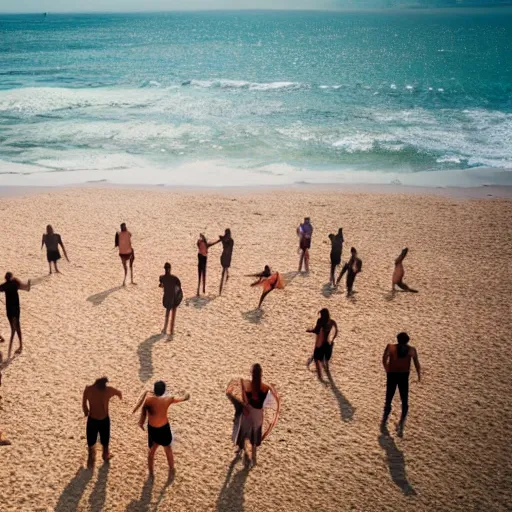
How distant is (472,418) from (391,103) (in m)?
40.3

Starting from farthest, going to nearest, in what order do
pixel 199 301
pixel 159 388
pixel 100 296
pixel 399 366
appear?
pixel 100 296
pixel 199 301
pixel 399 366
pixel 159 388

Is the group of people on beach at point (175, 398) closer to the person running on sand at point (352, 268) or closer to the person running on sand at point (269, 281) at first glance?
the person running on sand at point (269, 281)

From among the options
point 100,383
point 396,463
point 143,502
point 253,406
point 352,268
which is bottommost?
point 143,502

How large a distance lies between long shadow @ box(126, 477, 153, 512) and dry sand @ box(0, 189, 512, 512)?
26mm

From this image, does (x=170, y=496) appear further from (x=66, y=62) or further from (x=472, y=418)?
(x=66, y=62)

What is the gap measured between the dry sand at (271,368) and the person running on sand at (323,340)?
30cm

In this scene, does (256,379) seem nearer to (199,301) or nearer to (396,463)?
A: (396,463)

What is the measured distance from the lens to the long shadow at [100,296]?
12.1 metres

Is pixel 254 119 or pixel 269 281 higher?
pixel 254 119

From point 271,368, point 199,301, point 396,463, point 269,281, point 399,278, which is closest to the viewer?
point 396,463

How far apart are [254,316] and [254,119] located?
2888 centimetres

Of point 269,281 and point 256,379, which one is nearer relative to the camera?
point 256,379

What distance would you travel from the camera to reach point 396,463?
24.7 ft

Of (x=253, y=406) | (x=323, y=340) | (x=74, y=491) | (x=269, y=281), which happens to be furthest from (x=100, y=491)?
(x=269, y=281)
